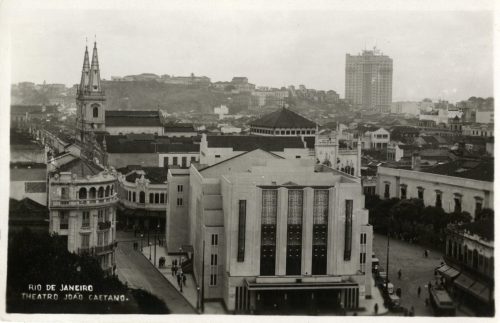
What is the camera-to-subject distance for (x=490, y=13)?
2508 cm

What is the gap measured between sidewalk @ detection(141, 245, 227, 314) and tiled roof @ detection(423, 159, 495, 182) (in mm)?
14295

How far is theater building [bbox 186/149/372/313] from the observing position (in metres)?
28.0

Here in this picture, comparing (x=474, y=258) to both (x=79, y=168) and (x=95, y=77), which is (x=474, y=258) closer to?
(x=79, y=168)

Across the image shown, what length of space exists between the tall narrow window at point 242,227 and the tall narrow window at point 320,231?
7.72ft

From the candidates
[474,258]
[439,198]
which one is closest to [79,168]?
[474,258]

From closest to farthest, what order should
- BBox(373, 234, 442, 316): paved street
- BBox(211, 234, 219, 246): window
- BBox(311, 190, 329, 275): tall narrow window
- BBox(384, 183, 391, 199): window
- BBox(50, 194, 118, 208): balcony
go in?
BBox(311, 190, 329, 275): tall narrow window < BBox(211, 234, 219, 246): window < BBox(373, 234, 442, 316): paved street < BBox(50, 194, 118, 208): balcony < BBox(384, 183, 391, 199): window

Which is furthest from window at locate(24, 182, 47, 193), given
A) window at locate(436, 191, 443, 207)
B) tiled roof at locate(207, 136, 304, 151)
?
window at locate(436, 191, 443, 207)

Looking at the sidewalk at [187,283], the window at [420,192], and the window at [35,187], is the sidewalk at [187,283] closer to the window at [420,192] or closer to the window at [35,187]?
the window at [35,187]

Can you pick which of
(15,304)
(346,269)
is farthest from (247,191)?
(15,304)

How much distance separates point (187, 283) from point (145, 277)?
1.93m

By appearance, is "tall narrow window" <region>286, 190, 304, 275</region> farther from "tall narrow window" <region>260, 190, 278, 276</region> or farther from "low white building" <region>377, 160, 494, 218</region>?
"low white building" <region>377, 160, 494, 218</region>

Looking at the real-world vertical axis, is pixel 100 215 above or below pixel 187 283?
above

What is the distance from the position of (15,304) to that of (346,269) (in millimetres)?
10817

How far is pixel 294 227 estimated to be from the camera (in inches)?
1117
